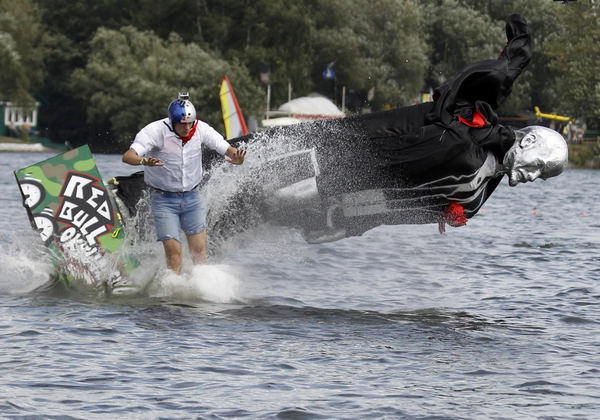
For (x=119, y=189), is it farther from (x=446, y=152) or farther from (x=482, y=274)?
(x=482, y=274)

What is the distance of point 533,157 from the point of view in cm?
1094

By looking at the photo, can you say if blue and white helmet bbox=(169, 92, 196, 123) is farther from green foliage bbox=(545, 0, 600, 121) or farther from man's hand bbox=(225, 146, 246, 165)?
green foliage bbox=(545, 0, 600, 121)

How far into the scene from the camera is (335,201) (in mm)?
11570

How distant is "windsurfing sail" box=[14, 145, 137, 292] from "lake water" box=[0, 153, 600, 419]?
298 mm

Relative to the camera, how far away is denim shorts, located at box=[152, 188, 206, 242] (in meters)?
10.8

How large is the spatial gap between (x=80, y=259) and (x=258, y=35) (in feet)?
223

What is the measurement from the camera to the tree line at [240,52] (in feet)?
212

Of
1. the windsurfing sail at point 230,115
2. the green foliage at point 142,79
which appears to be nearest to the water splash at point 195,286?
the windsurfing sail at point 230,115

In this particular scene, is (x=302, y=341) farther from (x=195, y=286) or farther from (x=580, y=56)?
(x=580, y=56)

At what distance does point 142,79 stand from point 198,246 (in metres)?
53.5

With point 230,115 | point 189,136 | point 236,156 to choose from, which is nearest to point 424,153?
point 236,156

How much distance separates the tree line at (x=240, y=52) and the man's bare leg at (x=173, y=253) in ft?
170

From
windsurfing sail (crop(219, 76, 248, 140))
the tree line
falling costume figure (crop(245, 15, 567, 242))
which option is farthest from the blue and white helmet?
the tree line

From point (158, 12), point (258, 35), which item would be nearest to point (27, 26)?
point (158, 12)
